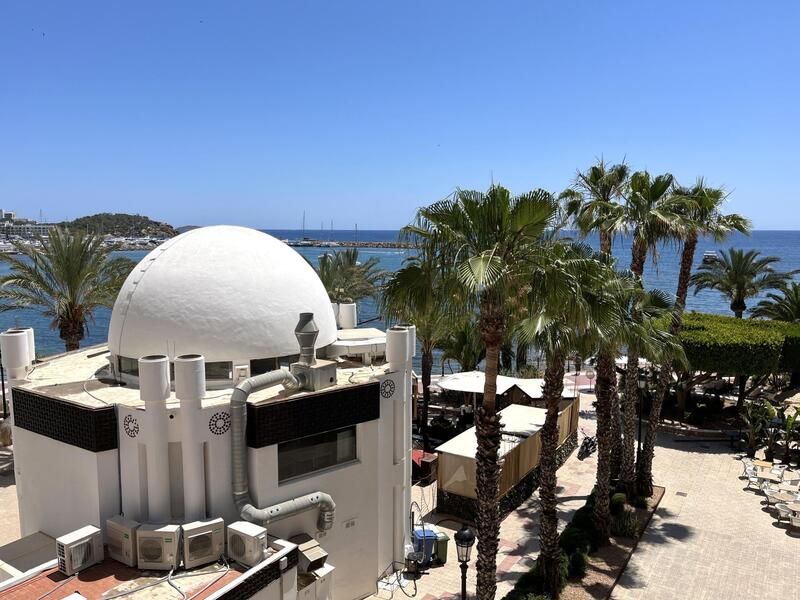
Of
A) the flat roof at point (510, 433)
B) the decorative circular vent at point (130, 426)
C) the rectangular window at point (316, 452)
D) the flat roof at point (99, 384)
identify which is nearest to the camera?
the decorative circular vent at point (130, 426)

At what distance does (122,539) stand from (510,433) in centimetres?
1367

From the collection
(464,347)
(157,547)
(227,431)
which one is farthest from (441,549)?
(464,347)

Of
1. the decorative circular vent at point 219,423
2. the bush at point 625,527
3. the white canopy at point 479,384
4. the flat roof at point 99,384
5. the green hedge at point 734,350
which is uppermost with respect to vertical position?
the flat roof at point 99,384

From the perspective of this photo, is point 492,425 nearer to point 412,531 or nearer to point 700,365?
point 412,531

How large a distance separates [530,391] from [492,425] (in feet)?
52.5

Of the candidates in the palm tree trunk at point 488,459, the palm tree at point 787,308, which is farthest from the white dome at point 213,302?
the palm tree at point 787,308

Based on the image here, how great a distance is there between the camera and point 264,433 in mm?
11438

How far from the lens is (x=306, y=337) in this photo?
41.8 feet

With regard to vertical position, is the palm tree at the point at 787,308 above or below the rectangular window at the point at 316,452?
above

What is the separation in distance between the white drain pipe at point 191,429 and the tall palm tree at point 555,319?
6.35m

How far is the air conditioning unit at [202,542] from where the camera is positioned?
10.3 meters

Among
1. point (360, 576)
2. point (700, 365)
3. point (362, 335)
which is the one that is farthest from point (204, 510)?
point (700, 365)

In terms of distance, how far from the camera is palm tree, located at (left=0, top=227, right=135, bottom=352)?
75.7 feet

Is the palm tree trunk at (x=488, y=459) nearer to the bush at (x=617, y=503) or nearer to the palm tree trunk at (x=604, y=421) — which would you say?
the palm tree trunk at (x=604, y=421)
